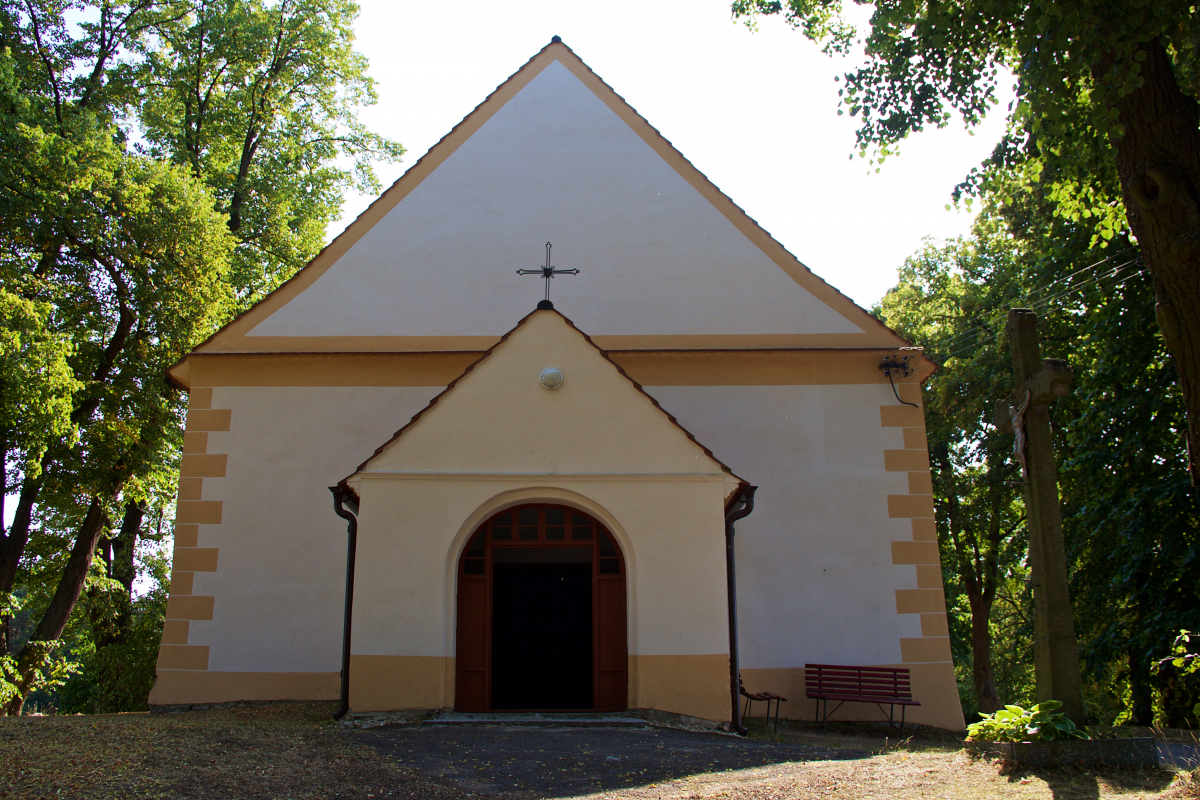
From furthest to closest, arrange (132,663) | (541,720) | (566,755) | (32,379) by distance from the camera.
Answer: (132,663), (32,379), (541,720), (566,755)

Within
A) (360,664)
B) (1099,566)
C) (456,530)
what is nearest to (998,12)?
(456,530)

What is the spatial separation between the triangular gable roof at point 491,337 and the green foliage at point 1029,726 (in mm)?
6036

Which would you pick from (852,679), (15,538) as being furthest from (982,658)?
(15,538)

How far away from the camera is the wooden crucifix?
21.0ft

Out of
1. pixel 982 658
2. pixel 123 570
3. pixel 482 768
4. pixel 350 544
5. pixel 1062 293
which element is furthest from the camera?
pixel 982 658

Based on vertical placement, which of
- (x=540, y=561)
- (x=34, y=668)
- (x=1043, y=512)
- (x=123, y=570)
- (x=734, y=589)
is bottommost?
(x=34, y=668)

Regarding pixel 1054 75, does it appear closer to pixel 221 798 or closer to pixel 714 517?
pixel 714 517

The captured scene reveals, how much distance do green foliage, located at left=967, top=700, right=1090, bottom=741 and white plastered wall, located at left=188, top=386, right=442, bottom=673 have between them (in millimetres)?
7265

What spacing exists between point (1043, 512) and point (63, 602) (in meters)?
14.7

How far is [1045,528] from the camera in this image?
682cm

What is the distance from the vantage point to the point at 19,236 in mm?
13414

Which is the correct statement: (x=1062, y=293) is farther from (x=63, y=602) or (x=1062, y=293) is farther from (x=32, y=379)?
(x=63, y=602)

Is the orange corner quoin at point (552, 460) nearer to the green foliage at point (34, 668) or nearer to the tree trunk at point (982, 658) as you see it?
the green foliage at point (34, 668)

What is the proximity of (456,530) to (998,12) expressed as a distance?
6.43 meters
